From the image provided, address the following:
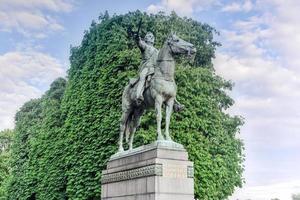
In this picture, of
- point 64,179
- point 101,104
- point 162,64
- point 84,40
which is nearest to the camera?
point 162,64

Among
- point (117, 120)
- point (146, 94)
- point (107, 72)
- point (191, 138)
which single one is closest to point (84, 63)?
point (107, 72)

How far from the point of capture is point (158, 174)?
14.1 meters

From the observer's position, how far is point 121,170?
52.8 feet

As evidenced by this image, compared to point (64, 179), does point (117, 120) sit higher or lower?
higher

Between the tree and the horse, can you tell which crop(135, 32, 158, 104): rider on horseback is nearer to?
the horse

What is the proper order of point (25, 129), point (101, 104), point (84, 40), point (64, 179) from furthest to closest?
point (25, 129), point (84, 40), point (64, 179), point (101, 104)

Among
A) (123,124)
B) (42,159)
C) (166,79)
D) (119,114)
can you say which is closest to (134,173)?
(123,124)

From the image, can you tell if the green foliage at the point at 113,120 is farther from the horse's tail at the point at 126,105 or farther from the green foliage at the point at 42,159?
the horse's tail at the point at 126,105

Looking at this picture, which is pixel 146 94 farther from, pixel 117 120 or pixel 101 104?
pixel 101 104

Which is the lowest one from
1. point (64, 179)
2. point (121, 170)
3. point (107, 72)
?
point (121, 170)

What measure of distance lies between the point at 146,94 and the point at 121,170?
256 centimetres

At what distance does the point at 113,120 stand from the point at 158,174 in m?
14.3

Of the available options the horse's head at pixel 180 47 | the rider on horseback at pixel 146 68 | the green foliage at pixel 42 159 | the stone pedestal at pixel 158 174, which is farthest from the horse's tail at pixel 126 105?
the green foliage at pixel 42 159

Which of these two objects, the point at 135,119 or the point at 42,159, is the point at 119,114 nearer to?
the point at 42,159
